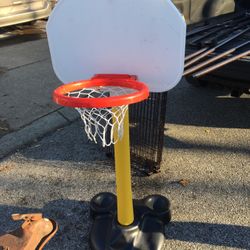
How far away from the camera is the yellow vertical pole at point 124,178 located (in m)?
1.80

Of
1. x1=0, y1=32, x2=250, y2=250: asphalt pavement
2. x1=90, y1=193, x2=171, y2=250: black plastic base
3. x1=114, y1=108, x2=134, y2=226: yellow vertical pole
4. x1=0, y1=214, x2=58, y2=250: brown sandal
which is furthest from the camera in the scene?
x1=0, y1=32, x2=250, y2=250: asphalt pavement

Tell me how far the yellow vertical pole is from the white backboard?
0.85 ft

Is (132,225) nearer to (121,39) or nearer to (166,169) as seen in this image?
(166,169)

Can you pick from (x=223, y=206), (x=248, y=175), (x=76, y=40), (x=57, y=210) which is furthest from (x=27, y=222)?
(x=248, y=175)

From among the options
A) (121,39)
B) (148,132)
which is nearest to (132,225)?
(148,132)

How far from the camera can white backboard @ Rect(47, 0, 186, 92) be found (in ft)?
5.42

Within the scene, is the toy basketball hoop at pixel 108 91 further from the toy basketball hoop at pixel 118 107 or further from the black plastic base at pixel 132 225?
the black plastic base at pixel 132 225

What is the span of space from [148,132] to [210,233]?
78 centimetres

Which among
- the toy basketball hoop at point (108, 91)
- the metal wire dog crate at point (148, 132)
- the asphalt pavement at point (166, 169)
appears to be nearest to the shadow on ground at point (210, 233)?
the asphalt pavement at point (166, 169)

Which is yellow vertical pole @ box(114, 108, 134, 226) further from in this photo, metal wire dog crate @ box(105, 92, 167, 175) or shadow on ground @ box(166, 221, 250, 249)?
metal wire dog crate @ box(105, 92, 167, 175)

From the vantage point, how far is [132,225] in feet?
6.55

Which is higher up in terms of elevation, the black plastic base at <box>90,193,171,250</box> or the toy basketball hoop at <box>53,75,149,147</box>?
the toy basketball hoop at <box>53,75,149,147</box>

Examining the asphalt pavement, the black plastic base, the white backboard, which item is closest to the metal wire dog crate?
the asphalt pavement

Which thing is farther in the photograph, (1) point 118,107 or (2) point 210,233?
(2) point 210,233
